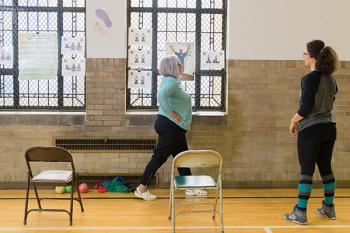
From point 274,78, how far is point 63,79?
266 cm

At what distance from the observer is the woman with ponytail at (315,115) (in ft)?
14.3

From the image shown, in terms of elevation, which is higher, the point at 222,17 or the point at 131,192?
the point at 222,17

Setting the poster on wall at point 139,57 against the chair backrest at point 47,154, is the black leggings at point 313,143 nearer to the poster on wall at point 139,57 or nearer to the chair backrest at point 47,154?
the chair backrest at point 47,154

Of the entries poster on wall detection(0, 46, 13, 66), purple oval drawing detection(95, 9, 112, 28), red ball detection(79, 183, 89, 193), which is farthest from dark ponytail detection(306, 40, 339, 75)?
poster on wall detection(0, 46, 13, 66)

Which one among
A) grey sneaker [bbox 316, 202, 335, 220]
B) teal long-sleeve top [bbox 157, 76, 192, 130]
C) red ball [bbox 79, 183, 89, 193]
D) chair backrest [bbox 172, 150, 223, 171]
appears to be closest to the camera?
chair backrest [bbox 172, 150, 223, 171]

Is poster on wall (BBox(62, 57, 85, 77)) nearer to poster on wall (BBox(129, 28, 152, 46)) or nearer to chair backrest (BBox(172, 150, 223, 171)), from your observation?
poster on wall (BBox(129, 28, 152, 46))

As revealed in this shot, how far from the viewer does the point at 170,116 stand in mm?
5328

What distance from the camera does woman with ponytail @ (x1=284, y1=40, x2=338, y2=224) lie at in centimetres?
436

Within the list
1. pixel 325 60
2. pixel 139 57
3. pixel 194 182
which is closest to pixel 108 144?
pixel 139 57

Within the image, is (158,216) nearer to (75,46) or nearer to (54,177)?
(54,177)

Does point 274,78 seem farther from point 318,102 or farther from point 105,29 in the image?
point 105,29

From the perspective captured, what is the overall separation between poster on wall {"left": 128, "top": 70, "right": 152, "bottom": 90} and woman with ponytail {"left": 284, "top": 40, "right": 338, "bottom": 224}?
2.20 m

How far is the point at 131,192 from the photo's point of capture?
5816 mm

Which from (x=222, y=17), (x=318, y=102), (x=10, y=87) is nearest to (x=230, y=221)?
(x=318, y=102)
